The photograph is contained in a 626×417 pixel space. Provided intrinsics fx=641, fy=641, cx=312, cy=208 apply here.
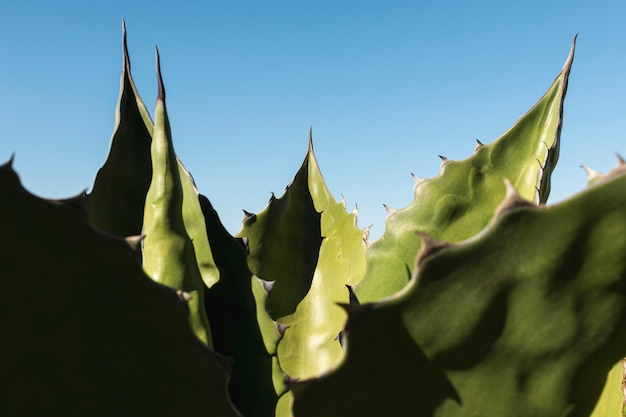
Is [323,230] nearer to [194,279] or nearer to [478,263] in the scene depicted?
[194,279]

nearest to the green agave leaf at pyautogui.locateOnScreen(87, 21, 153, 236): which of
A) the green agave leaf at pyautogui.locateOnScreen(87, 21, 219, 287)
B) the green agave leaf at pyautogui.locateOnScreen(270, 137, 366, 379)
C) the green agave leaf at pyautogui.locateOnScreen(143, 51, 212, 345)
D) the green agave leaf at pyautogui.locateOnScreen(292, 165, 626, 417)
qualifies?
the green agave leaf at pyautogui.locateOnScreen(87, 21, 219, 287)

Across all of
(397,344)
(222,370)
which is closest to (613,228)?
(397,344)

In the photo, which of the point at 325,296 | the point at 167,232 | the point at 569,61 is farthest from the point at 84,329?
the point at 569,61

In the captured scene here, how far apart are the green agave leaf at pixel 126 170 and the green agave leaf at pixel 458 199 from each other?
317 mm

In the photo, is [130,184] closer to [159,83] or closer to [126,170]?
[126,170]

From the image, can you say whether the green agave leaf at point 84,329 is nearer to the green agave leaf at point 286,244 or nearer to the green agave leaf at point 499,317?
the green agave leaf at point 499,317

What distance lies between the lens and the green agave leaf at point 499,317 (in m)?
0.50

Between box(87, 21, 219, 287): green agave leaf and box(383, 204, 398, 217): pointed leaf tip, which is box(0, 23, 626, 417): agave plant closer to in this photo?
box(87, 21, 219, 287): green agave leaf

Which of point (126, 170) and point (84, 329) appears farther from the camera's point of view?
point (126, 170)

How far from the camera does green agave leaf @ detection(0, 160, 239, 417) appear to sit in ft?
1.49

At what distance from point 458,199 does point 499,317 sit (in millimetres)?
360

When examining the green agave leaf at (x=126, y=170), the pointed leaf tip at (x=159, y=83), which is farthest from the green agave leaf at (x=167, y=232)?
the green agave leaf at (x=126, y=170)

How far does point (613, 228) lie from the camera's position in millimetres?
529

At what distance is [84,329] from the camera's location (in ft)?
1.59
